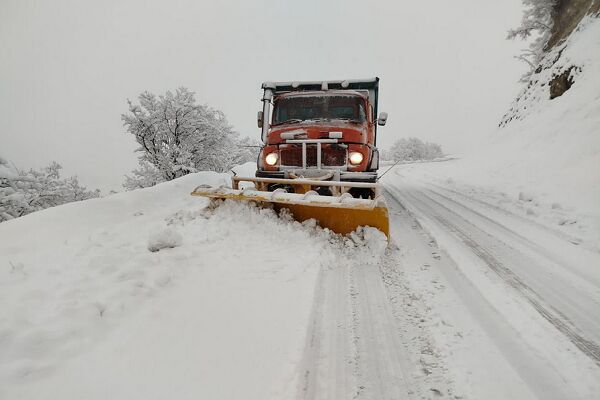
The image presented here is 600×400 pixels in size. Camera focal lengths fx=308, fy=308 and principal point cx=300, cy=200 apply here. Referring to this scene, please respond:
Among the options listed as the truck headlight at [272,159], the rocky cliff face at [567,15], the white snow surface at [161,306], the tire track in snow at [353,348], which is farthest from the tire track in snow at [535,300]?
the rocky cliff face at [567,15]

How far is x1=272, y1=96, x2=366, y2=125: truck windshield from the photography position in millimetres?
6039

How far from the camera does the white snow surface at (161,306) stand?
1716 mm

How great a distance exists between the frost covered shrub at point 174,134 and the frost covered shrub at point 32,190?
9.27 ft

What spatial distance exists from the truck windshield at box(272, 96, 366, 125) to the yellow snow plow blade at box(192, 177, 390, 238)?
200 centimetres

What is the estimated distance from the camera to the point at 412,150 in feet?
182

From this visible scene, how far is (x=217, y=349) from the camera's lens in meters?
1.99

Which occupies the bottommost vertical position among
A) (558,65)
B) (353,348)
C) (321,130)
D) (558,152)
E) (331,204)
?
(353,348)

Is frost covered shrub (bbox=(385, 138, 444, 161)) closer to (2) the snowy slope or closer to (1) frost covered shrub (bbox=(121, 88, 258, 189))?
(2) the snowy slope

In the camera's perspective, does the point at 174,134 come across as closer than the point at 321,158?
No

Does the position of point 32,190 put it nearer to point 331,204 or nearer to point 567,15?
point 331,204

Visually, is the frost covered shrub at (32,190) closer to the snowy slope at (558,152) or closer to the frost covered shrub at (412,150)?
the snowy slope at (558,152)

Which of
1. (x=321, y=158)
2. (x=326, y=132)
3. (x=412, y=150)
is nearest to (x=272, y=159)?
(x=321, y=158)

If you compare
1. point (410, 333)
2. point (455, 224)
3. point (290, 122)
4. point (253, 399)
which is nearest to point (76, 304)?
point (253, 399)

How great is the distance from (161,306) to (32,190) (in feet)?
43.1
